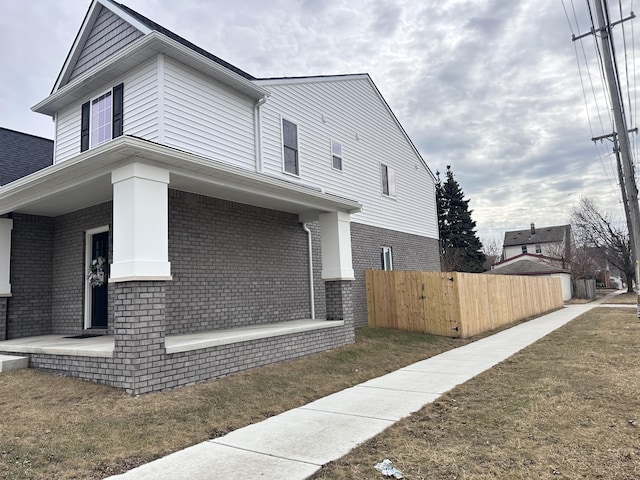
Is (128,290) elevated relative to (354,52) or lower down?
lower down

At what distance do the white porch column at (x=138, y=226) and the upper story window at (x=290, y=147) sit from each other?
5.91m

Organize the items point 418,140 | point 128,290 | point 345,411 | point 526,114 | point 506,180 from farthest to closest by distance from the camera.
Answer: point 506,180 → point 418,140 → point 526,114 → point 128,290 → point 345,411

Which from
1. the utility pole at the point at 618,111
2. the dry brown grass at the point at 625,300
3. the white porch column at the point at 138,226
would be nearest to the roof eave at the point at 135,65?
the white porch column at the point at 138,226

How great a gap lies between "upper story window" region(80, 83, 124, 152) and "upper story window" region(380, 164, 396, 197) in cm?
941

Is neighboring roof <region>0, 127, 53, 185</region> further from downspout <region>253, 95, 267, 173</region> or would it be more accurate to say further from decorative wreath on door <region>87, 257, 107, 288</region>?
downspout <region>253, 95, 267, 173</region>

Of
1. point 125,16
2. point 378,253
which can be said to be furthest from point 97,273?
point 378,253

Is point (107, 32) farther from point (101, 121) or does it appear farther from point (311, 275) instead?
point (311, 275)

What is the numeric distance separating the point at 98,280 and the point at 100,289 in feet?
0.64

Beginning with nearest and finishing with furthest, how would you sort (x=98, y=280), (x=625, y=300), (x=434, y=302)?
(x=98, y=280)
(x=434, y=302)
(x=625, y=300)

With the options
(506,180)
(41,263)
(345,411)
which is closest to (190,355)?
(345,411)

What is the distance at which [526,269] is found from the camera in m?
39.3

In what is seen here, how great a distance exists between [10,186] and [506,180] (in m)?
29.1

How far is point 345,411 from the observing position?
5520mm

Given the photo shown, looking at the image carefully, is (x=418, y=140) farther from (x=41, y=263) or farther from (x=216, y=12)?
(x=41, y=263)
